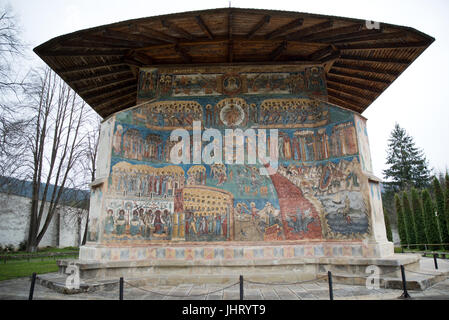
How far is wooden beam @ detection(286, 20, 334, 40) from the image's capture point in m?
8.66

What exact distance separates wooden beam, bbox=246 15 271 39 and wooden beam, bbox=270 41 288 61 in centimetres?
118

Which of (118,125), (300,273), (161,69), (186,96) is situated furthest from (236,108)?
(300,273)

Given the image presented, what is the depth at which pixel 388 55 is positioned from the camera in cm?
1007

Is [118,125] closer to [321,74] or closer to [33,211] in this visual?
[321,74]

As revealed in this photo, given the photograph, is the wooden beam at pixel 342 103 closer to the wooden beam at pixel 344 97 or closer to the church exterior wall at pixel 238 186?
the wooden beam at pixel 344 97

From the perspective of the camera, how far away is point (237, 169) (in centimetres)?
924

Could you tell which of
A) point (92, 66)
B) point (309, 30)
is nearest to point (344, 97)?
point (309, 30)

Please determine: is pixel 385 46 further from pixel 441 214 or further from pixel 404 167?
pixel 404 167

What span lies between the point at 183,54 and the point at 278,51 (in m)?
3.44

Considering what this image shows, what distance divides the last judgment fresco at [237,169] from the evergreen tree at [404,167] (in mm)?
29664

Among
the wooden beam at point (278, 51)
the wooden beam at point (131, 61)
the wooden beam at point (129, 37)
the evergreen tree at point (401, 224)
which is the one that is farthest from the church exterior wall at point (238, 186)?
the evergreen tree at point (401, 224)

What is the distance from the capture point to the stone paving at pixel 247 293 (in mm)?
5965

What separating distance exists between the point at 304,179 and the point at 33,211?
18081 millimetres
